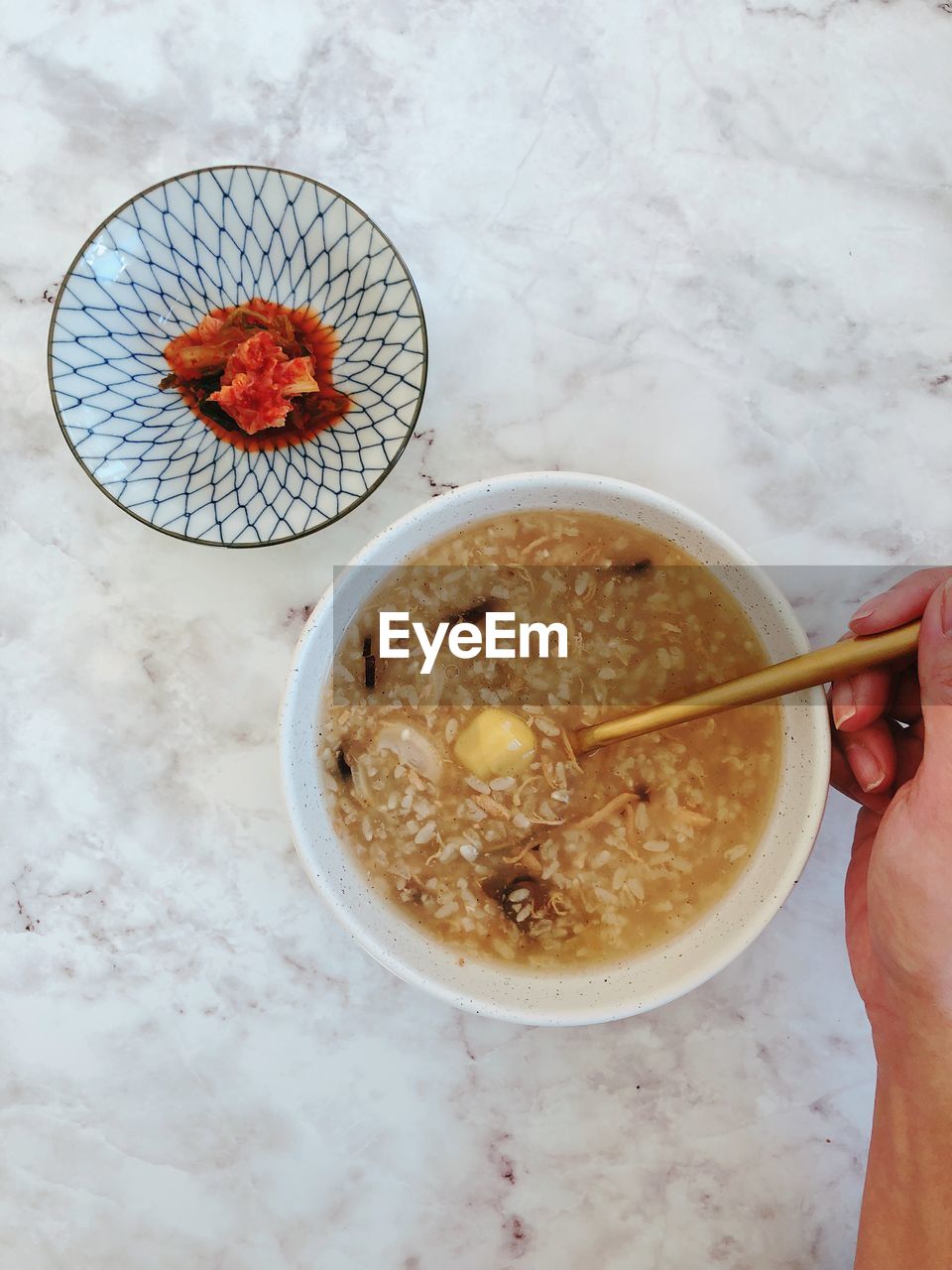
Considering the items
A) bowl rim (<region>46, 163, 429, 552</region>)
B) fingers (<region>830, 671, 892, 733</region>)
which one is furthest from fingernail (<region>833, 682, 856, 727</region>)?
bowl rim (<region>46, 163, 429, 552</region>)

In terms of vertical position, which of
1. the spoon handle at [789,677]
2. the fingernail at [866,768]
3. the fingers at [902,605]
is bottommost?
the fingernail at [866,768]

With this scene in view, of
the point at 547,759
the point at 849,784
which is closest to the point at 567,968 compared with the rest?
the point at 547,759

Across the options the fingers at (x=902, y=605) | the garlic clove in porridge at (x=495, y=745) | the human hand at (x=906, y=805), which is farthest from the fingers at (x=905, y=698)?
the garlic clove in porridge at (x=495, y=745)

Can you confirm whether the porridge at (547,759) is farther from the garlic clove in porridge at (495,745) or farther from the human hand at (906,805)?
the human hand at (906,805)

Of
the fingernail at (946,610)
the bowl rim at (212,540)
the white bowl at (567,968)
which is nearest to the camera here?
the fingernail at (946,610)

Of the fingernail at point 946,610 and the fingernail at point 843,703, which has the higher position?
the fingernail at point 946,610

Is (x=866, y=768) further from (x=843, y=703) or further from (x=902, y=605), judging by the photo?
(x=902, y=605)

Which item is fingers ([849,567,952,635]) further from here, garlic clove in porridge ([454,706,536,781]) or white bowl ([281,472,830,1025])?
garlic clove in porridge ([454,706,536,781])
